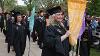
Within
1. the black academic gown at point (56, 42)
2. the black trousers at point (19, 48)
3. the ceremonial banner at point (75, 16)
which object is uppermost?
the ceremonial banner at point (75, 16)

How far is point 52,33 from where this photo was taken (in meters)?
7.59

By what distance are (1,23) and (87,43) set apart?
20.2 m

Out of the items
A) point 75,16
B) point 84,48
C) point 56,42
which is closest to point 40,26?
point 84,48

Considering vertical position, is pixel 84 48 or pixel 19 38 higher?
pixel 19 38

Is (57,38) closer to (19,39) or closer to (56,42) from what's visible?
(56,42)

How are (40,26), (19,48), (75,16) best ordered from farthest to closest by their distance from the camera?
1. (40,26)
2. (19,48)
3. (75,16)

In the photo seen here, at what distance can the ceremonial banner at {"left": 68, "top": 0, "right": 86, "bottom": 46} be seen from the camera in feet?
23.3

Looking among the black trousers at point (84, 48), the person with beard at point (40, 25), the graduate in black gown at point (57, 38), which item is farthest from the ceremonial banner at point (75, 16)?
the person with beard at point (40, 25)

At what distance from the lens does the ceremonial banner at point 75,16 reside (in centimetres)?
711

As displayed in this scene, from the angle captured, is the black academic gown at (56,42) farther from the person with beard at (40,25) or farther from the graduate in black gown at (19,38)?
the person with beard at (40,25)

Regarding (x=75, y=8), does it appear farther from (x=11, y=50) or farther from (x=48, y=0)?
(x=48, y=0)

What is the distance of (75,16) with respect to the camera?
715 cm

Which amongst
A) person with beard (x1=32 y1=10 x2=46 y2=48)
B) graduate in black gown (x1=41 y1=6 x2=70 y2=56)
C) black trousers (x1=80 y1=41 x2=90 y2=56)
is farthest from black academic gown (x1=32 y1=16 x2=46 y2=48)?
graduate in black gown (x1=41 y1=6 x2=70 y2=56)

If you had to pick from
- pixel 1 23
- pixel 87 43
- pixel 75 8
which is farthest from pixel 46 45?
pixel 1 23
